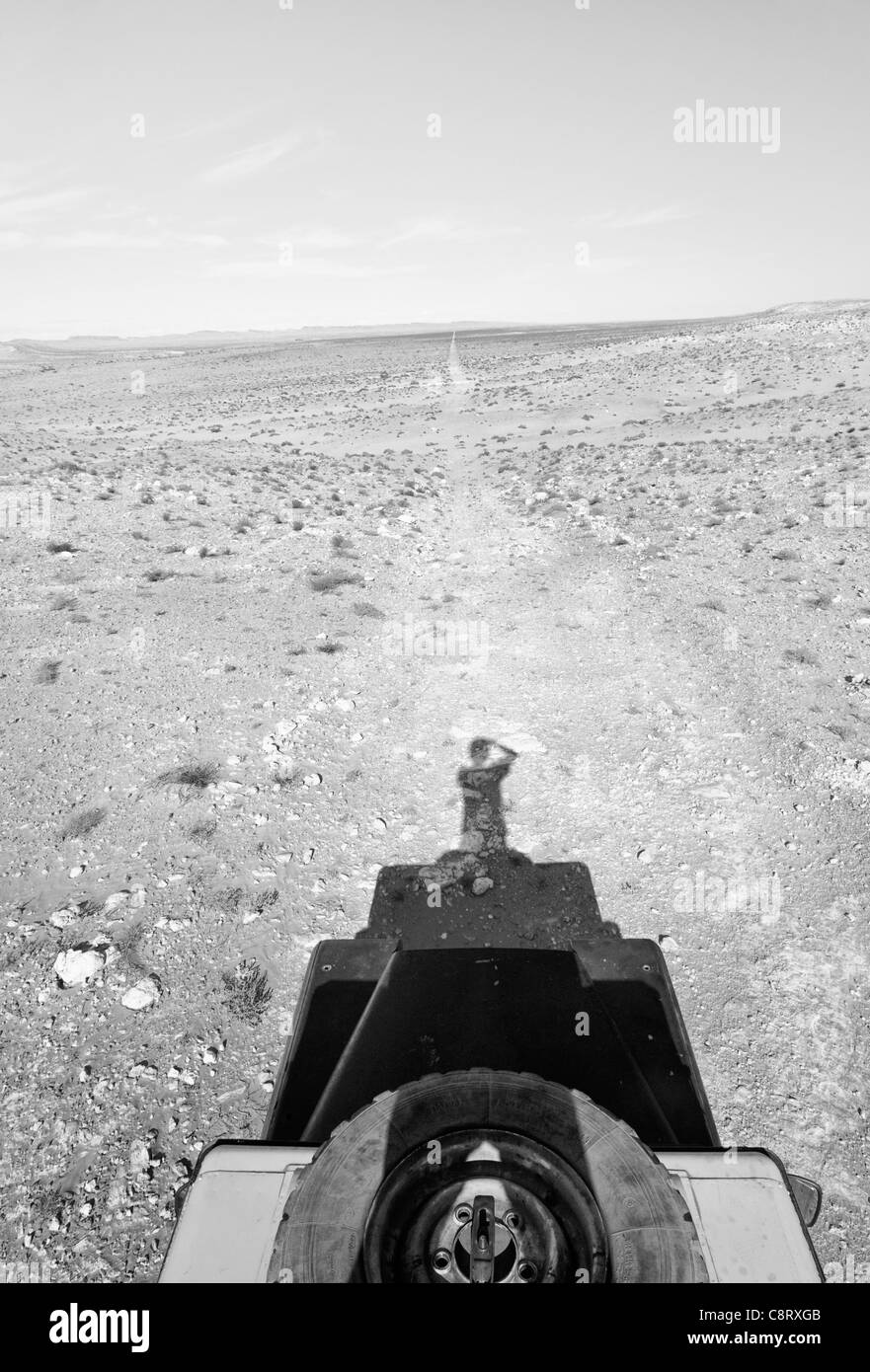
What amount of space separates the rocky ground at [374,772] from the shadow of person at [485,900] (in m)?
0.08

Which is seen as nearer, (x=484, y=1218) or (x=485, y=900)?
(x=484, y=1218)

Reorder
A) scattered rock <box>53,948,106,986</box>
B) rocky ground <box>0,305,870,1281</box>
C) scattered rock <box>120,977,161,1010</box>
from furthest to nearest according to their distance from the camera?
scattered rock <box>53,948,106,986</box> < scattered rock <box>120,977,161,1010</box> < rocky ground <box>0,305,870,1281</box>

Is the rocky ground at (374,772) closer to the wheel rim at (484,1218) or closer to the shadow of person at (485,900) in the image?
the shadow of person at (485,900)

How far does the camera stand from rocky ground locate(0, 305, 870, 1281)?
14.3ft

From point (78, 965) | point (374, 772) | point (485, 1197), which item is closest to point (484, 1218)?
point (485, 1197)

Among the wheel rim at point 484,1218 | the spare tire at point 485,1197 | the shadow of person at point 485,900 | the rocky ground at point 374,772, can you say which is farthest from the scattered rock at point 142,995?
the wheel rim at point 484,1218

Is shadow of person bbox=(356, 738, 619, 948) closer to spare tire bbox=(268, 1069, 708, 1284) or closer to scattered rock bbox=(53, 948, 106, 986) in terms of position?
scattered rock bbox=(53, 948, 106, 986)

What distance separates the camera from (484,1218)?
2.20m

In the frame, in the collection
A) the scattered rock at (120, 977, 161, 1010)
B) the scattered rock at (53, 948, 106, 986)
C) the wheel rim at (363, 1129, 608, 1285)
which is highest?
the wheel rim at (363, 1129, 608, 1285)

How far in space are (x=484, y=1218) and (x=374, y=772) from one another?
5341mm

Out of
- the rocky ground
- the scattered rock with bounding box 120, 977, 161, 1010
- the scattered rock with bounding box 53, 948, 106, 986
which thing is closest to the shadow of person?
the rocky ground

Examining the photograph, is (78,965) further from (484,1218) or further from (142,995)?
(484,1218)
